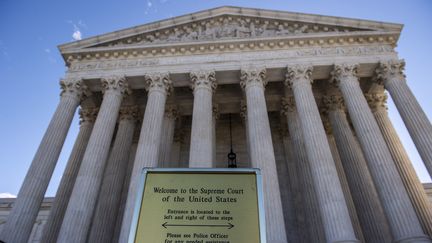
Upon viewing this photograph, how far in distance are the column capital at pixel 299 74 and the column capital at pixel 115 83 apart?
12082 mm

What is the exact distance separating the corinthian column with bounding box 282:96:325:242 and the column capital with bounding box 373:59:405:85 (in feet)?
21.1

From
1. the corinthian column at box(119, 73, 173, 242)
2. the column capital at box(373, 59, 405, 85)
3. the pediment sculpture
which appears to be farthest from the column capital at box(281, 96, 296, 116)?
the corinthian column at box(119, 73, 173, 242)

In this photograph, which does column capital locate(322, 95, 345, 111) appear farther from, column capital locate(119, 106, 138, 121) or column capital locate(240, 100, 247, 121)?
column capital locate(119, 106, 138, 121)

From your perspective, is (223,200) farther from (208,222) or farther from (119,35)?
(119,35)

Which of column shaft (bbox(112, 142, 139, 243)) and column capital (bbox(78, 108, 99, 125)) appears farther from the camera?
column capital (bbox(78, 108, 99, 125))

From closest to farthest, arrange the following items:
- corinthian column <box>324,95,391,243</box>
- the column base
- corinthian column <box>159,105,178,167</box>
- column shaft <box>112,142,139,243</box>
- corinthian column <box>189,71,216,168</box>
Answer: the column base, corinthian column <box>189,71,216,168</box>, corinthian column <box>324,95,391,243</box>, column shaft <box>112,142,139,243</box>, corinthian column <box>159,105,178,167</box>

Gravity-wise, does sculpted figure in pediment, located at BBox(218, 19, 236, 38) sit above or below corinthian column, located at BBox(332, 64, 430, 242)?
above

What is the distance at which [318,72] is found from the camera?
21.5m

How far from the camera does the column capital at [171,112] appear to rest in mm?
23766

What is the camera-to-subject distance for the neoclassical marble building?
16141 mm

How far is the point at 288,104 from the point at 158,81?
10313 millimetres

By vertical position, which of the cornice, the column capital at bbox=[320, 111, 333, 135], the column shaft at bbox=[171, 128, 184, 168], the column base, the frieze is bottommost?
the column base

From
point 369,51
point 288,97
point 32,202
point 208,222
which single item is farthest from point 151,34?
point 208,222

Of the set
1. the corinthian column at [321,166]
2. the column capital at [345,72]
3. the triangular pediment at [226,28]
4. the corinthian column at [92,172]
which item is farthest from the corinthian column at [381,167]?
the corinthian column at [92,172]
